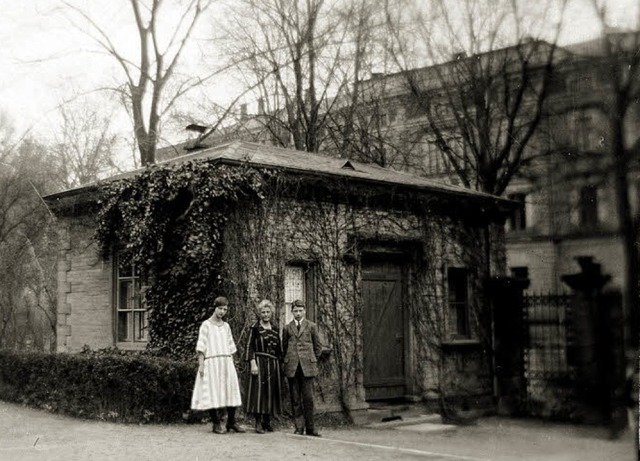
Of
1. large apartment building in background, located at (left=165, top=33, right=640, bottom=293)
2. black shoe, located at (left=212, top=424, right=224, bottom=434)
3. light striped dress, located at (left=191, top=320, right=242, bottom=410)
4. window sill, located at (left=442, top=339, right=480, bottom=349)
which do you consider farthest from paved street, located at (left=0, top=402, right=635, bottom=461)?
large apartment building in background, located at (left=165, top=33, right=640, bottom=293)

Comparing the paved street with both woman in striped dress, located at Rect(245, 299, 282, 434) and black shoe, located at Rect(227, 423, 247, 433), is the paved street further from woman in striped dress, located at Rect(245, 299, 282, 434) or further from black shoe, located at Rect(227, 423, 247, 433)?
woman in striped dress, located at Rect(245, 299, 282, 434)

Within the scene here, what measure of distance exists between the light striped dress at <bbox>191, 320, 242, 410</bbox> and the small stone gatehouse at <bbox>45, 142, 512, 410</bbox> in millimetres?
1282

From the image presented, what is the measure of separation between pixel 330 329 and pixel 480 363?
4.70 m

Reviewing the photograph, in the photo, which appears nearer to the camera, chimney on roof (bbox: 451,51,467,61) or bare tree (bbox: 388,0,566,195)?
Answer: bare tree (bbox: 388,0,566,195)

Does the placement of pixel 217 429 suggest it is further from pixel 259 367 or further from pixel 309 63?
pixel 309 63

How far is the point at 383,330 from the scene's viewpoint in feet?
49.0

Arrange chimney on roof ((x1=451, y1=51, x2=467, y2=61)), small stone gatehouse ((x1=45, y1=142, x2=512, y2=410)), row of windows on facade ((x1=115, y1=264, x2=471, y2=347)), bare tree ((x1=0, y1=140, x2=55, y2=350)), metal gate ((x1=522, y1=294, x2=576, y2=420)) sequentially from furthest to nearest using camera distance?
bare tree ((x1=0, y1=140, x2=55, y2=350)) < chimney on roof ((x1=451, y1=51, x2=467, y2=61)) < row of windows on facade ((x1=115, y1=264, x2=471, y2=347)) < small stone gatehouse ((x1=45, y1=142, x2=512, y2=410)) < metal gate ((x1=522, y1=294, x2=576, y2=420))

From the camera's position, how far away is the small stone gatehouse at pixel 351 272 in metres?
13.1

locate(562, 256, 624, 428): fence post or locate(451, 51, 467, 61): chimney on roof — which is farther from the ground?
locate(451, 51, 467, 61): chimney on roof

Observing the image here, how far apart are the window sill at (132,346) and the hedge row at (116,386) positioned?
3.81ft

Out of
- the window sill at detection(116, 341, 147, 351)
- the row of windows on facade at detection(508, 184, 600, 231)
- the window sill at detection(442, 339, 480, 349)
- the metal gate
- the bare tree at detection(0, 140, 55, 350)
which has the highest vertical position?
the bare tree at detection(0, 140, 55, 350)

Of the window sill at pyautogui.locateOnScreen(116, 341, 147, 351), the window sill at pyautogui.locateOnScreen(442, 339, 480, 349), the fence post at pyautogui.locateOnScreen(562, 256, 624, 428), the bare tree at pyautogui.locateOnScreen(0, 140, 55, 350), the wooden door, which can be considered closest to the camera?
the fence post at pyautogui.locateOnScreen(562, 256, 624, 428)

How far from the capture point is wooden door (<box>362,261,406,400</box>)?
47.9 feet

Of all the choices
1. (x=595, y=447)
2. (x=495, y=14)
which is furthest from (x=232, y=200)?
(x=595, y=447)
